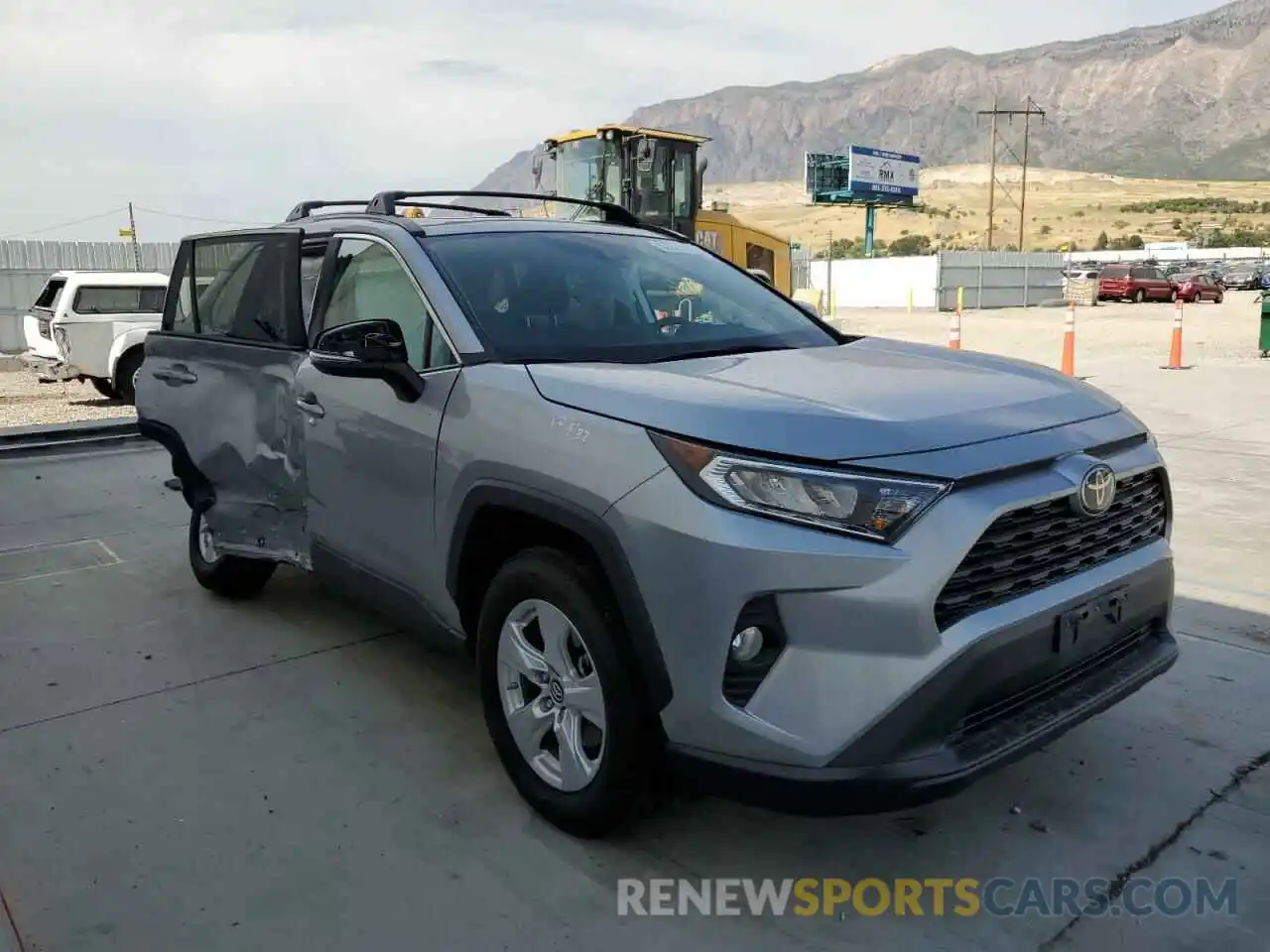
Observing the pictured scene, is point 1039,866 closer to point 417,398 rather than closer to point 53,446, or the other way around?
point 417,398

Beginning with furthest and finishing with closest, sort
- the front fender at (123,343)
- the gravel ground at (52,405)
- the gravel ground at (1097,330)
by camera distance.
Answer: the gravel ground at (1097,330)
the front fender at (123,343)
the gravel ground at (52,405)

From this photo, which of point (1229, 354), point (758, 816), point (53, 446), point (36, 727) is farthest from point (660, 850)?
point (1229, 354)

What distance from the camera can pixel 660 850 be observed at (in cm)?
302

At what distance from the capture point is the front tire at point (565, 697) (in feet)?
9.02

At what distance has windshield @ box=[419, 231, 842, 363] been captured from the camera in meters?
3.43

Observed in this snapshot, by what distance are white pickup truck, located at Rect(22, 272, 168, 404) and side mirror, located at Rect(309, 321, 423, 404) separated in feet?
34.9

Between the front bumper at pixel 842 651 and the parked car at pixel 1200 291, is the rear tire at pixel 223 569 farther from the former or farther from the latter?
the parked car at pixel 1200 291

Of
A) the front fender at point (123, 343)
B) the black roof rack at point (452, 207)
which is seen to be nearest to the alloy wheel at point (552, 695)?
the black roof rack at point (452, 207)

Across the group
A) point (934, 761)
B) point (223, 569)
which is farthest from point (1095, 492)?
point (223, 569)

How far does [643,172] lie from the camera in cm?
1595

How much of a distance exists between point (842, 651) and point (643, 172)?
14431 mm

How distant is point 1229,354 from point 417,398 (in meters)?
17.4

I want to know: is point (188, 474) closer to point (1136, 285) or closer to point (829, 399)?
point (829, 399)

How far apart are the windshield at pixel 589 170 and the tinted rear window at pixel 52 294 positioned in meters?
7.09
